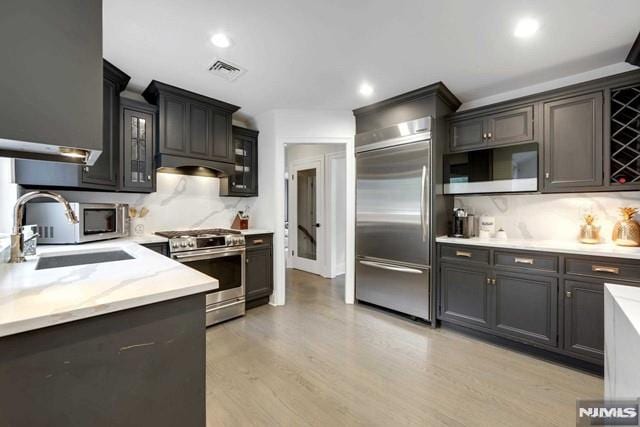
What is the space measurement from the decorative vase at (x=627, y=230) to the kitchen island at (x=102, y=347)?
3.10 m

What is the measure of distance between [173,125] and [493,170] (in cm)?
339

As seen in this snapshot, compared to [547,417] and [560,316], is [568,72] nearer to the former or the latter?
[560,316]

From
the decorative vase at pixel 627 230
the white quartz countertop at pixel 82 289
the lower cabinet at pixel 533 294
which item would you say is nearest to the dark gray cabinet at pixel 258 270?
the white quartz countertop at pixel 82 289

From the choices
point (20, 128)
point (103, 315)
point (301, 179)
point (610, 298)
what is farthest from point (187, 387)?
point (301, 179)

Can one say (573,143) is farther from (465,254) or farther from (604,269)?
(465,254)

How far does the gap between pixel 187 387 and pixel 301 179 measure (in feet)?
15.1

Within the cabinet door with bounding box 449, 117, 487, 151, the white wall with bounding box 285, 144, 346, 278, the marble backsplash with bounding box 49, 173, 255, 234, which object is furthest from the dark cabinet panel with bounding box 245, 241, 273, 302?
the cabinet door with bounding box 449, 117, 487, 151

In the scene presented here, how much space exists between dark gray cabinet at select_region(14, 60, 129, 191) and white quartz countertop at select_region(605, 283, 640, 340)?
3269 millimetres

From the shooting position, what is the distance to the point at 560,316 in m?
2.15

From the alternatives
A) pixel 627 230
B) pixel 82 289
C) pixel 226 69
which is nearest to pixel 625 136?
pixel 627 230

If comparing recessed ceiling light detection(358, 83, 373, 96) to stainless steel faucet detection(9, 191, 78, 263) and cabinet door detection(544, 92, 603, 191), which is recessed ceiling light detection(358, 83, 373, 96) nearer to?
cabinet door detection(544, 92, 603, 191)

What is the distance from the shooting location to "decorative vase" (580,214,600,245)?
7.80 feet

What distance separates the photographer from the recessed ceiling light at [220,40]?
195 centimetres

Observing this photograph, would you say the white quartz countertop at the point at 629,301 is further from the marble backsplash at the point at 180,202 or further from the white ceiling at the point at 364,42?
the marble backsplash at the point at 180,202
